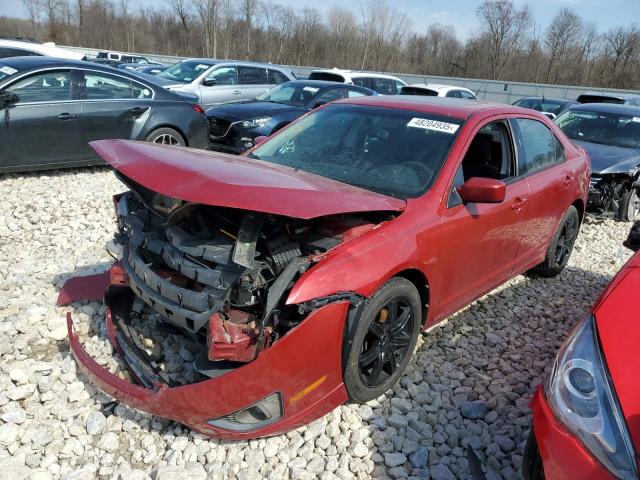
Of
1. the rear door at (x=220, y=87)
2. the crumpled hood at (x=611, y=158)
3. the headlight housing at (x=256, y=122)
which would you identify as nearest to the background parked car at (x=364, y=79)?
the rear door at (x=220, y=87)

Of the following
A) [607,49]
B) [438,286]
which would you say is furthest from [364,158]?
[607,49]

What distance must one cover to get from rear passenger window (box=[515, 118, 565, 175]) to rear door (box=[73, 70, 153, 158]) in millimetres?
5199

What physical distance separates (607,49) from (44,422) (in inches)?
1890

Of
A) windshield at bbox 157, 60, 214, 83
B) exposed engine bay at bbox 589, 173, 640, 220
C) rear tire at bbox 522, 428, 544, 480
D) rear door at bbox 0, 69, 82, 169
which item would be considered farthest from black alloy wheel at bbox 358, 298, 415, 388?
windshield at bbox 157, 60, 214, 83

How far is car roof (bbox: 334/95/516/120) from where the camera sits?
347cm

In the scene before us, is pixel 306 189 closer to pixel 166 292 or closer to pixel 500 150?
pixel 166 292

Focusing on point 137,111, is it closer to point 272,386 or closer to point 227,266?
point 227,266

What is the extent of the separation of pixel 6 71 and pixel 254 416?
19.9 ft

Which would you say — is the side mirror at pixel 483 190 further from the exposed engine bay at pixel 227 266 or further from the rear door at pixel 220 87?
the rear door at pixel 220 87

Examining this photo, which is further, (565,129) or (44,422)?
(565,129)

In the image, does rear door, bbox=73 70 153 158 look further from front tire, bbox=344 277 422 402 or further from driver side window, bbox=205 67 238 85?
front tire, bbox=344 277 422 402

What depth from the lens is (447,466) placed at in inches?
98.7

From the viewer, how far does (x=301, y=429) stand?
263 centimetres

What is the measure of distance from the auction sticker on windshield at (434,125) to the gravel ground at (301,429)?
4.79ft
